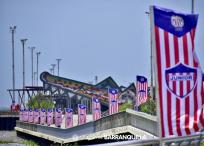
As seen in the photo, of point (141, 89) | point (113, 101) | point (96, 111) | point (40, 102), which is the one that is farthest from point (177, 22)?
point (40, 102)

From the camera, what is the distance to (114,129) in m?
33.0

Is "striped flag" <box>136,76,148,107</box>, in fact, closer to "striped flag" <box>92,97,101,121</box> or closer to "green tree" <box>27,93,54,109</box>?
"striped flag" <box>92,97,101,121</box>

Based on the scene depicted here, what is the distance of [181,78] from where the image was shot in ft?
24.5

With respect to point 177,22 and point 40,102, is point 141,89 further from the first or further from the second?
point 40,102

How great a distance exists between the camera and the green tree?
105 meters

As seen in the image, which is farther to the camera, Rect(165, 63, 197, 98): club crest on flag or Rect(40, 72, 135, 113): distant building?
Rect(40, 72, 135, 113): distant building

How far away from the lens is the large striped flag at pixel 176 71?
7234 millimetres

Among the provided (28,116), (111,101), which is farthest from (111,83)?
(111,101)

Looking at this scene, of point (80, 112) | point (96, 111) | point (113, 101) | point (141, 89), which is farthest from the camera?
point (80, 112)

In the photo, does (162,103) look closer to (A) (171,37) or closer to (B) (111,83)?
(A) (171,37)

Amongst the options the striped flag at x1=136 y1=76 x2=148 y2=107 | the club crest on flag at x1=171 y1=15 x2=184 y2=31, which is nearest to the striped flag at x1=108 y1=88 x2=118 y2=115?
the striped flag at x1=136 y1=76 x2=148 y2=107

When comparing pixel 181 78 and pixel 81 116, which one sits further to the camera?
pixel 81 116

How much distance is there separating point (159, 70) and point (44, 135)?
52241mm

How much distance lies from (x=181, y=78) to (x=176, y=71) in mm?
118
